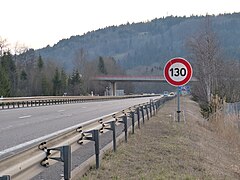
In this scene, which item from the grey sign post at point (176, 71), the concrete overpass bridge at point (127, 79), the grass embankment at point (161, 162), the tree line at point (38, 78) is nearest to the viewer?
the grass embankment at point (161, 162)

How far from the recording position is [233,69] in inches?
1934

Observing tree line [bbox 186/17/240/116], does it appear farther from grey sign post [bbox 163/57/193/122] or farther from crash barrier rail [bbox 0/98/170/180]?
crash barrier rail [bbox 0/98/170/180]

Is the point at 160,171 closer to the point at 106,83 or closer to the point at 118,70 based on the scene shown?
the point at 106,83

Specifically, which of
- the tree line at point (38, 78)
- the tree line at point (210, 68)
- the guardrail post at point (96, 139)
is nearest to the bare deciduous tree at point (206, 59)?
the tree line at point (210, 68)

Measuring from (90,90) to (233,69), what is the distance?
79494 mm

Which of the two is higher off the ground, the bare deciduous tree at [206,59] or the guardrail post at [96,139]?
the bare deciduous tree at [206,59]

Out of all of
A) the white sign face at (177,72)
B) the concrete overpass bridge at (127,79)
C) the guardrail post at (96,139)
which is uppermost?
the concrete overpass bridge at (127,79)

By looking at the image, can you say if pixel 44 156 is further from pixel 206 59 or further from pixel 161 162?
pixel 206 59

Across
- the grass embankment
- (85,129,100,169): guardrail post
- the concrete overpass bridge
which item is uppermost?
the concrete overpass bridge

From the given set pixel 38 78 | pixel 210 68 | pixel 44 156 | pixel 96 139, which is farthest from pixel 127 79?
pixel 44 156

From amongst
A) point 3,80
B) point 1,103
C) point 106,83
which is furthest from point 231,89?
point 106,83

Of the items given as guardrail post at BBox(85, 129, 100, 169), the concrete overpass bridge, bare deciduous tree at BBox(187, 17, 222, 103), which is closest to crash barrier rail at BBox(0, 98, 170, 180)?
guardrail post at BBox(85, 129, 100, 169)

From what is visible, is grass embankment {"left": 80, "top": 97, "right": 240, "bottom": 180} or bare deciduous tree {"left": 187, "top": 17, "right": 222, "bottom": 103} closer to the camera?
grass embankment {"left": 80, "top": 97, "right": 240, "bottom": 180}

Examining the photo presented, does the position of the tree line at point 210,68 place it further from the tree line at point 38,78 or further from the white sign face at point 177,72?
the tree line at point 38,78
